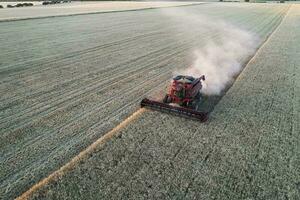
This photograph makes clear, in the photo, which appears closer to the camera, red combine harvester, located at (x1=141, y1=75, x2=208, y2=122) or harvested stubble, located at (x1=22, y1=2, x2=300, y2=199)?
harvested stubble, located at (x1=22, y1=2, x2=300, y2=199)

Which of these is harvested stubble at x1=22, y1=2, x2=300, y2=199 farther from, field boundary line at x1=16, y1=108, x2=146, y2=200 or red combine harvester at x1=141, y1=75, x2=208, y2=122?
red combine harvester at x1=141, y1=75, x2=208, y2=122

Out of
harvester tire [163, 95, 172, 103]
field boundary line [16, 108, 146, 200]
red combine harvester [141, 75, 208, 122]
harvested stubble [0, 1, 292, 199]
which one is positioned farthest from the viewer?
harvester tire [163, 95, 172, 103]

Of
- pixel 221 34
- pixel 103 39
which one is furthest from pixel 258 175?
pixel 221 34

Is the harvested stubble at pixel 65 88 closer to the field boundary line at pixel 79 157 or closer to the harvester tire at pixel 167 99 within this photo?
the field boundary line at pixel 79 157

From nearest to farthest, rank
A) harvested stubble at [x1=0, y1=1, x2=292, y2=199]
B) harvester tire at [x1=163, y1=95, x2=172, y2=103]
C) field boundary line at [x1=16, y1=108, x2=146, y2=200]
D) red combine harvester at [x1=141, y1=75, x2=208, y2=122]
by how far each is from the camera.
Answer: field boundary line at [x1=16, y1=108, x2=146, y2=200] < harvested stubble at [x1=0, y1=1, x2=292, y2=199] < red combine harvester at [x1=141, y1=75, x2=208, y2=122] < harvester tire at [x1=163, y1=95, x2=172, y2=103]

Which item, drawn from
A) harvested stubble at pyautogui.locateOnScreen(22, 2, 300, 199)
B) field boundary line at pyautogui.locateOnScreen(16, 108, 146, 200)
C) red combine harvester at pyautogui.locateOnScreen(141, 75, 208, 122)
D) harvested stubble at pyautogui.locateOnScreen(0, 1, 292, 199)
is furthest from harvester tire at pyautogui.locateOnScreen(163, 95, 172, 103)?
field boundary line at pyautogui.locateOnScreen(16, 108, 146, 200)

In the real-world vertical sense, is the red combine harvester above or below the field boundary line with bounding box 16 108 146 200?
above
